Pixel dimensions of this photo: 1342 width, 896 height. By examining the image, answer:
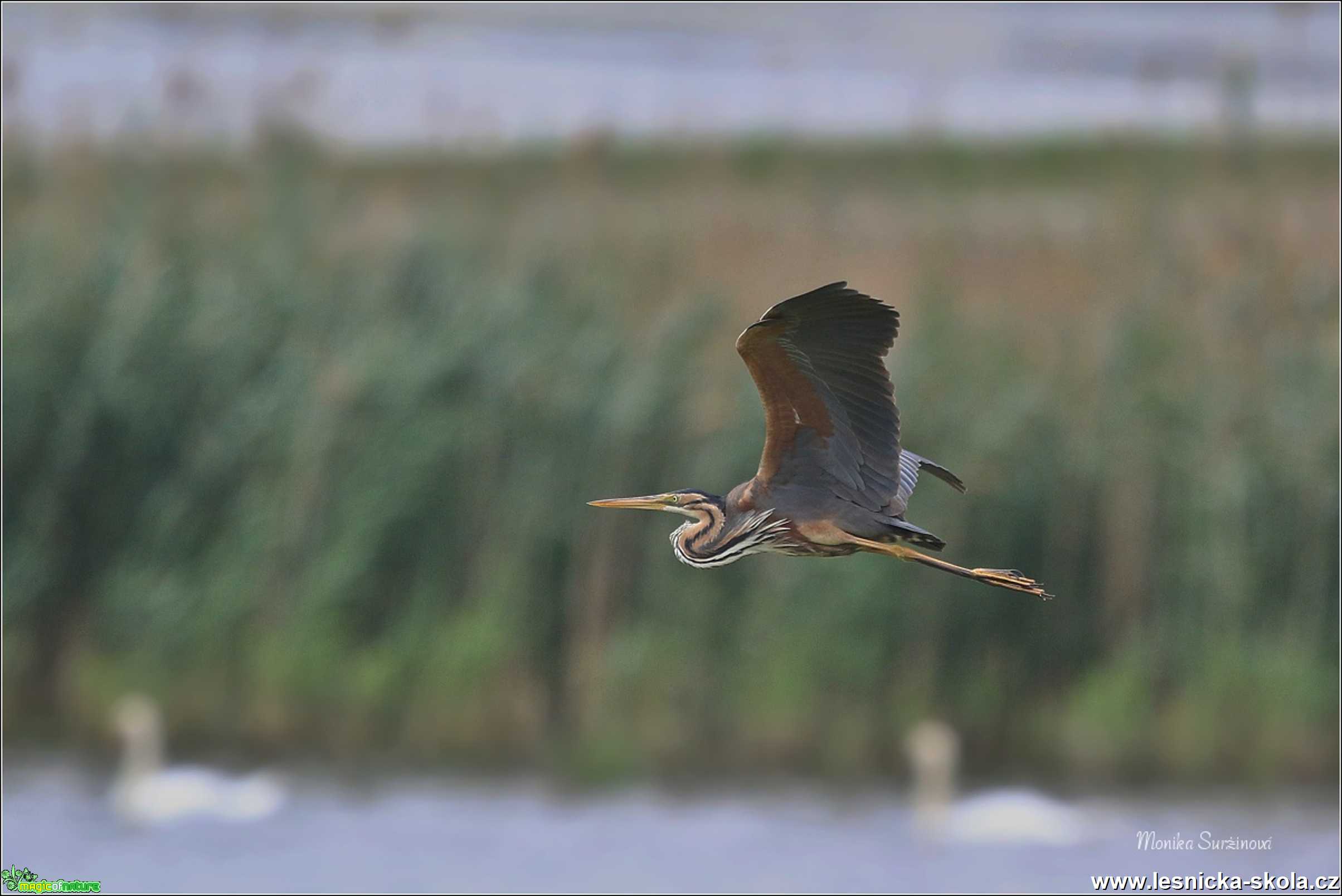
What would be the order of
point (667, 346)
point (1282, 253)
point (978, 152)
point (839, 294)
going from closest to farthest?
point (839, 294) < point (667, 346) < point (1282, 253) < point (978, 152)

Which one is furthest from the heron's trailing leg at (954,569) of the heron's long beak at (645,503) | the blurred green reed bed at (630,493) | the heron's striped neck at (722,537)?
the blurred green reed bed at (630,493)

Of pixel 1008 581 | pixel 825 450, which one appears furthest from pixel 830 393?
pixel 1008 581

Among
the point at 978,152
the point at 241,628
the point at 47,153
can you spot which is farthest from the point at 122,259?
the point at 978,152

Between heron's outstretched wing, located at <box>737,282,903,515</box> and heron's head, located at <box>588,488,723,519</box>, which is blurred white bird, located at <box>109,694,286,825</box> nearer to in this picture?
heron's head, located at <box>588,488,723,519</box>

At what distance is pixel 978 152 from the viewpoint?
1430cm

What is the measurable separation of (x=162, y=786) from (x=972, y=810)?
5.41 metres

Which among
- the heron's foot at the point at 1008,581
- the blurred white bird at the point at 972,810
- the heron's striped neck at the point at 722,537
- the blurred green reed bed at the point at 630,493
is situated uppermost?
the blurred green reed bed at the point at 630,493

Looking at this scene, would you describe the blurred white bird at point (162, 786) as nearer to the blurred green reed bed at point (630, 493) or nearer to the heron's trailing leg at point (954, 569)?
the blurred green reed bed at point (630, 493)

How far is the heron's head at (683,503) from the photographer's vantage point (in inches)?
205

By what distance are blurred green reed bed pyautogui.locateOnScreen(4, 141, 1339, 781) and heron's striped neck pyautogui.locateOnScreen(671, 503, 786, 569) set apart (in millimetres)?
5275

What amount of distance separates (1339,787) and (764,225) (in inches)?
199

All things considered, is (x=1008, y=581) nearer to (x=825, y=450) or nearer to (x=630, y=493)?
(x=825, y=450)

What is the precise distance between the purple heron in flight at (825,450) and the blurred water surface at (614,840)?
279 inches

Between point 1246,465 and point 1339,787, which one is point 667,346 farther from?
point 1339,787
